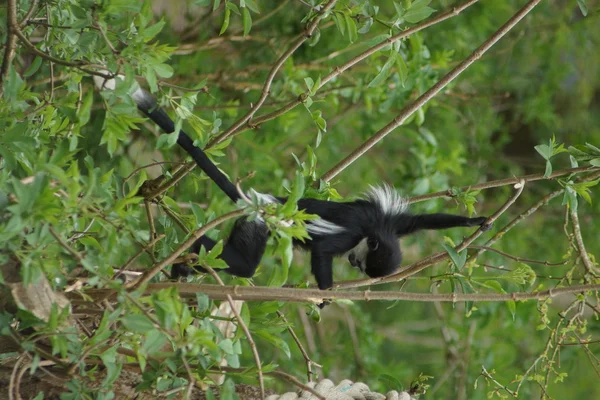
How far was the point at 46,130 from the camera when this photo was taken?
4.71ft

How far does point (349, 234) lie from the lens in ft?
6.49

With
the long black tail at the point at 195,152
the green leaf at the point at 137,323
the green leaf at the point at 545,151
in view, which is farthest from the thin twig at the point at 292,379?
the green leaf at the point at 545,151

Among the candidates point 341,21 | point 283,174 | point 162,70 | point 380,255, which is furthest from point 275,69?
point 283,174

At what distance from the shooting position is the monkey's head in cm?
200

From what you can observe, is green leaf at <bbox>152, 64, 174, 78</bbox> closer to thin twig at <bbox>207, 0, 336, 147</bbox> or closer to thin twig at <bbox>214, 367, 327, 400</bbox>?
thin twig at <bbox>207, 0, 336, 147</bbox>

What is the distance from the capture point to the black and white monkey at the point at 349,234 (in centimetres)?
189

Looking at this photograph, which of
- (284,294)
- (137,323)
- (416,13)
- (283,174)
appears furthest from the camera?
(283,174)

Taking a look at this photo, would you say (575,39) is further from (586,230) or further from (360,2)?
(360,2)

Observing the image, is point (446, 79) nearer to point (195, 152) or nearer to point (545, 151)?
point (545, 151)

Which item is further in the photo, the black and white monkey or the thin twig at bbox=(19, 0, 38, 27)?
the black and white monkey

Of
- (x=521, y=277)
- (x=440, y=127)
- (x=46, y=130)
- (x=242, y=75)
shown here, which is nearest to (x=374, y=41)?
(x=521, y=277)

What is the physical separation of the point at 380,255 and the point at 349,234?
0.12 metres

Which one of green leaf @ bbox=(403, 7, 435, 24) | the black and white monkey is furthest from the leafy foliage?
the black and white monkey

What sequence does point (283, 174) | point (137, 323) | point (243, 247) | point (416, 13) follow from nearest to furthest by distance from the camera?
point (137, 323)
point (416, 13)
point (243, 247)
point (283, 174)
